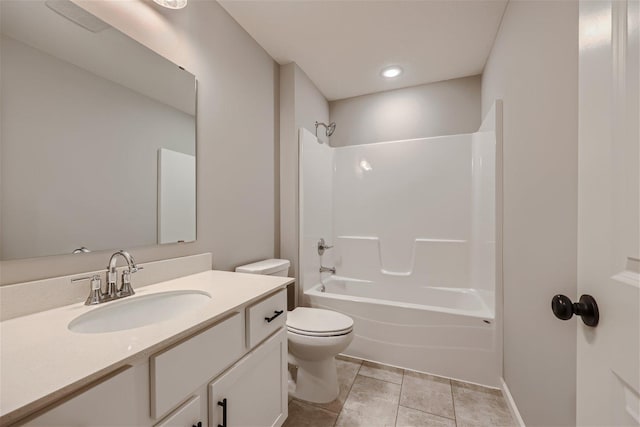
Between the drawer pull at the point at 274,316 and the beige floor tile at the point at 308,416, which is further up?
the drawer pull at the point at 274,316

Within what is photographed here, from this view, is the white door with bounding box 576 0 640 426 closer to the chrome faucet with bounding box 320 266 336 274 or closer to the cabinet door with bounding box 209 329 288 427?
the cabinet door with bounding box 209 329 288 427

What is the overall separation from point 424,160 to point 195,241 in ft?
7.53

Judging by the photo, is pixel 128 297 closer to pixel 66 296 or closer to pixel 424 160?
pixel 66 296

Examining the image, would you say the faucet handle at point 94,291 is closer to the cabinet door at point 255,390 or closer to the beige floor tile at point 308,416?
the cabinet door at point 255,390

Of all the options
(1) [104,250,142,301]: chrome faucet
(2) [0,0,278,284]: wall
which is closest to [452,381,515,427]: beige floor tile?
(2) [0,0,278,284]: wall

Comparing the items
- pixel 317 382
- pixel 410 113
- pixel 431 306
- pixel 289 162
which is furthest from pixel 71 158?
pixel 410 113

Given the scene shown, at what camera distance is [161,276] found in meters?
→ 1.26

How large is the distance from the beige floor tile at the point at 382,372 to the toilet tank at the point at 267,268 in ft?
3.11

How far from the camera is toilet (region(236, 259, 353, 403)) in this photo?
1554 millimetres

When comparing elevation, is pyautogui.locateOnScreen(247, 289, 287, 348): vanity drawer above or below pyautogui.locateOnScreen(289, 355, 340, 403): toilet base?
above

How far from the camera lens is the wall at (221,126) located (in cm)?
121

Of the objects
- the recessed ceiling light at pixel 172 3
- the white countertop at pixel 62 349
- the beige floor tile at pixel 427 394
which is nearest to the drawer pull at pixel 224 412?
the white countertop at pixel 62 349

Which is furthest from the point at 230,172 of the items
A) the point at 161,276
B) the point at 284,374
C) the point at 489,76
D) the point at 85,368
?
the point at 489,76

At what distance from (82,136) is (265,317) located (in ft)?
3.35
